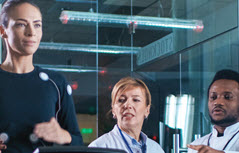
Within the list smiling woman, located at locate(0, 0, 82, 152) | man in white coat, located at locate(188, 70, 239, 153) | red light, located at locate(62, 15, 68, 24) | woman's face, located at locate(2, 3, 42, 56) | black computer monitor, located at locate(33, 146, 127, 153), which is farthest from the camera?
man in white coat, located at locate(188, 70, 239, 153)

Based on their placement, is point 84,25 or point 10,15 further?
point 84,25

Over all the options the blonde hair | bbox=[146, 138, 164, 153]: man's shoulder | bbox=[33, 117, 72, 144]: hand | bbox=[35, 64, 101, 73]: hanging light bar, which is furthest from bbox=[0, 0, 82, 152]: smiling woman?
bbox=[146, 138, 164, 153]: man's shoulder

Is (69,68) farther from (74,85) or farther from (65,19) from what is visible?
(65,19)

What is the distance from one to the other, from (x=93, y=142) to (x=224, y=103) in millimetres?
1314

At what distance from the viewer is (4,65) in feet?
10.8

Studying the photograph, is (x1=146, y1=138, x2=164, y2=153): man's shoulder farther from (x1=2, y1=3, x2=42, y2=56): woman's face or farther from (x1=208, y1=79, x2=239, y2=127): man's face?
(x1=2, y1=3, x2=42, y2=56): woman's face

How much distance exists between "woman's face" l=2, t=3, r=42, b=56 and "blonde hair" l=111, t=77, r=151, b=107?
883mm

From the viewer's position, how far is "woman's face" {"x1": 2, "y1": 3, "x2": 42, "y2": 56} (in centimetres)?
330

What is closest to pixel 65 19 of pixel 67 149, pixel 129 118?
pixel 129 118

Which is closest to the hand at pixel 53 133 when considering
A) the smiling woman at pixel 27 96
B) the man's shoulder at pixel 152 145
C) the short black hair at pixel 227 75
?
the smiling woman at pixel 27 96

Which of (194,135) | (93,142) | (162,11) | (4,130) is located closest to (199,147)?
(194,135)

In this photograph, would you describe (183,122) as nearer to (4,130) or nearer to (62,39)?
(62,39)

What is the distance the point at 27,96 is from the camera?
3.26 m

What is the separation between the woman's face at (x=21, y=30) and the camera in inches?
130
